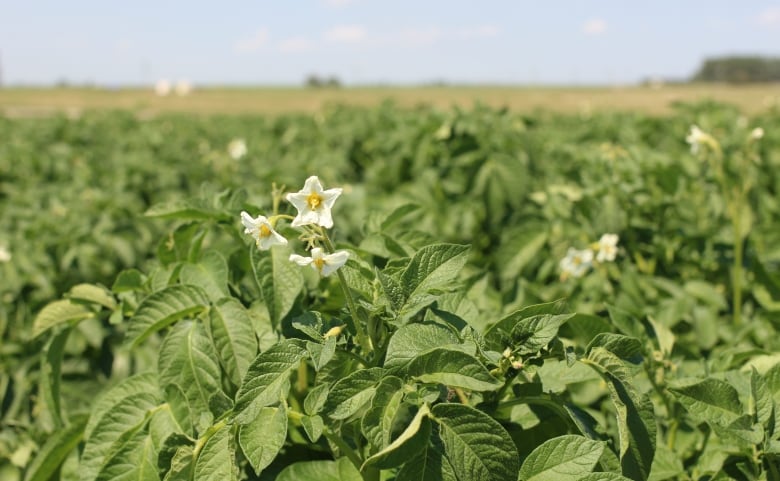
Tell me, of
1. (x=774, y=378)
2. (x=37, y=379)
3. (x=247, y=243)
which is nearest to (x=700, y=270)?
(x=774, y=378)

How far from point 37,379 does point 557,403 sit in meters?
2.36

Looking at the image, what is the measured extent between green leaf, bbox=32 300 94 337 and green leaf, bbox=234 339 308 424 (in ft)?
2.49

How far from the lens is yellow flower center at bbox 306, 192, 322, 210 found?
4.17ft

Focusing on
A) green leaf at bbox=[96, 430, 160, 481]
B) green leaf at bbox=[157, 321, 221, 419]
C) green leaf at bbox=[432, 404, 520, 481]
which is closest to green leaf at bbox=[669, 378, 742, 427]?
green leaf at bbox=[432, 404, 520, 481]

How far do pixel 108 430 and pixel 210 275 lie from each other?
0.39m

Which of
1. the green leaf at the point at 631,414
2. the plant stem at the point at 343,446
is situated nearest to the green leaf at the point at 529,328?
the green leaf at the point at 631,414

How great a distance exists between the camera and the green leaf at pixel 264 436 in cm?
123

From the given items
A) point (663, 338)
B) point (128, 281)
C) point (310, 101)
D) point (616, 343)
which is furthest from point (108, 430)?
point (310, 101)

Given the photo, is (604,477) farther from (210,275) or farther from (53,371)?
(53,371)

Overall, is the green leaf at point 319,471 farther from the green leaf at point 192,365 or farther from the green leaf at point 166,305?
the green leaf at point 166,305

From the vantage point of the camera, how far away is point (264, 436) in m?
1.27

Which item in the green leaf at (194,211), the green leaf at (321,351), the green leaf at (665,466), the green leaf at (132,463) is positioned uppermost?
the green leaf at (194,211)

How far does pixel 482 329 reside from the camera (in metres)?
1.60

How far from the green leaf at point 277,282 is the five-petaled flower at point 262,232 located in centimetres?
22
